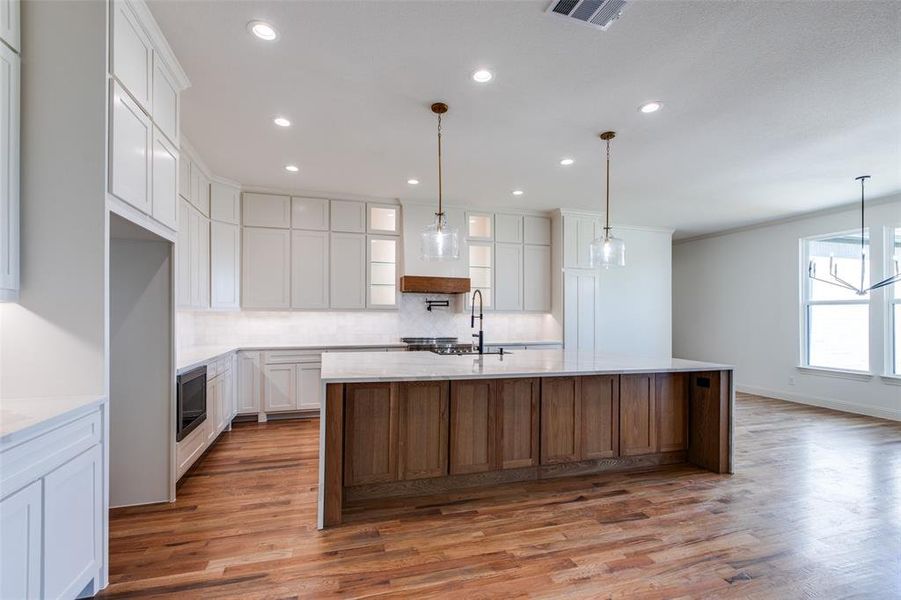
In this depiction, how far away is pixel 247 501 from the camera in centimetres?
280

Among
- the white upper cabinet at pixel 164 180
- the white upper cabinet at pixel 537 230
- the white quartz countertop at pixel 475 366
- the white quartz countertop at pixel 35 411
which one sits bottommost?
the white quartz countertop at pixel 475 366

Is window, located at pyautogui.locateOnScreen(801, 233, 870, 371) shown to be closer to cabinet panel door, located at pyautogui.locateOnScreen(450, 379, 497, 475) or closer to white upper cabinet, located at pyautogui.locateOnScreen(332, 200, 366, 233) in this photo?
cabinet panel door, located at pyautogui.locateOnScreen(450, 379, 497, 475)

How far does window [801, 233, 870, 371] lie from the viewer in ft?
18.1

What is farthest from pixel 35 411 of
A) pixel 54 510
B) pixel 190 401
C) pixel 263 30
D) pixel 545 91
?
pixel 545 91

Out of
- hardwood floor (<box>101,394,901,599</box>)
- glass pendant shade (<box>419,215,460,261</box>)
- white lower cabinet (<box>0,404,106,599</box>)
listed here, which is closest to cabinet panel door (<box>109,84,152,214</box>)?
white lower cabinet (<box>0,404,106,599</box>)

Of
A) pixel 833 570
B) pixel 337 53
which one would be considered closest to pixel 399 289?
pixel 337 53

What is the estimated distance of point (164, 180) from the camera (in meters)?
2.55

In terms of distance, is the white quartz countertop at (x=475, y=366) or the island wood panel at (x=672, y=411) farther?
the island wood panel at (x=672, y=411)

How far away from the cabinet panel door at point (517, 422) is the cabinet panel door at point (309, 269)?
3159mm

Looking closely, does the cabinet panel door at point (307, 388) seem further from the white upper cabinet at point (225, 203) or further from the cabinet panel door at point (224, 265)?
the white upper cabinet at point (225, 203)

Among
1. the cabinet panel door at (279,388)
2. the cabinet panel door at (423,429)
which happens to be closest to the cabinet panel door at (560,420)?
the cabinet panel door at (423,429)

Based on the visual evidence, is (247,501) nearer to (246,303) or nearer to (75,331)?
(75,331)

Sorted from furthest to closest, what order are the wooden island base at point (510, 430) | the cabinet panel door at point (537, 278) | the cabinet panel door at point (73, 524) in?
the cabinet panel door at point (537, 278), the wooden island base at point (510, 430), the cabinet panel door at point (73, 524)

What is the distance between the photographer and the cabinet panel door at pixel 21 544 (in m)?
1.34
